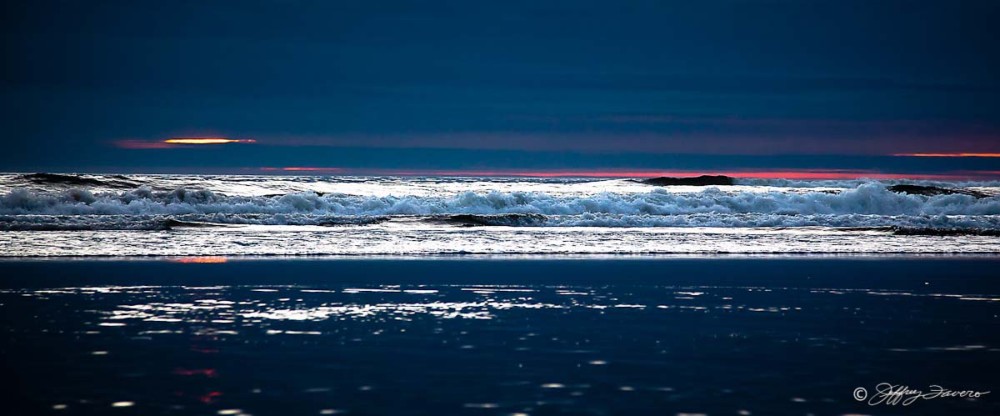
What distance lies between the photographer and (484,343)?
9422 millimetres

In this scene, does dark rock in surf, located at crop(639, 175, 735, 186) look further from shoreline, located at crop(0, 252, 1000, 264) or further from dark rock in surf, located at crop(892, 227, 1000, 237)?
shoreline, located at crop(0, 252, 1000, 264)

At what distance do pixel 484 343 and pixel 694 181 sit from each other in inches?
2167

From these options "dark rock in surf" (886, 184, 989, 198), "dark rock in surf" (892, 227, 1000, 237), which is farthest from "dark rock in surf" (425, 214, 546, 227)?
"dark rock in surf" (886, 184, 989, 198)

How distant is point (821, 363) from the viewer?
8508mm

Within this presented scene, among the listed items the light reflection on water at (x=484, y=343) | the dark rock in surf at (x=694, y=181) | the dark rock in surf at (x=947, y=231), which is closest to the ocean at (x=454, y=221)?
the dark rock in surf at (x=947, y=231)

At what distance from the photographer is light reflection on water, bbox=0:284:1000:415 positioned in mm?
7070


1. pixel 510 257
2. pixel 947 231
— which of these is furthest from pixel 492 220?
pixel 510 257

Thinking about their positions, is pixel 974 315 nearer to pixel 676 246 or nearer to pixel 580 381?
pixel 580 381

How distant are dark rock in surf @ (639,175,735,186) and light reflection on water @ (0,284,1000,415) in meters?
47.7

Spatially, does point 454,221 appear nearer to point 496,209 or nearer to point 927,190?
point 496,209

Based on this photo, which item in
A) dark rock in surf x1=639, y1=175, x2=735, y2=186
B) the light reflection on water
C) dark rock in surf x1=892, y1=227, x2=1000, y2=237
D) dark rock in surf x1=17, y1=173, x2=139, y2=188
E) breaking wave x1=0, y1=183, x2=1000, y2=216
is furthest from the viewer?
dark rock in surf x1=639, y1=175, x2=735, y2=186

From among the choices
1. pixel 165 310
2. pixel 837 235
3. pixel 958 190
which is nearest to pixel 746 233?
pixel 837 235

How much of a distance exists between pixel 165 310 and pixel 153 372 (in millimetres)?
3983

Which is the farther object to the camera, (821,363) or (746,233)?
(746,233)
